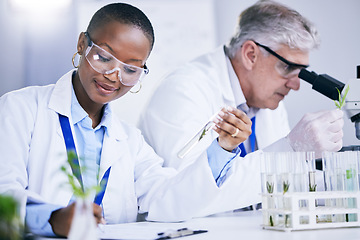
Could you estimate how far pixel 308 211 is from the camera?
149cm

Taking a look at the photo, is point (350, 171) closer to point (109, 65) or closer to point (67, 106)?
point (109, 65)

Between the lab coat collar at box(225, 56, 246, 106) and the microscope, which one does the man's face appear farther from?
the microscope

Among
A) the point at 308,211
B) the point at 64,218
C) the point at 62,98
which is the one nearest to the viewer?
the point at 64,218

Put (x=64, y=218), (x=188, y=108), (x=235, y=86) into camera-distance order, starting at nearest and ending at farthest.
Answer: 1. (x=64, y=218)
2. (x=188, y=108)
3. (x=235, y=86)

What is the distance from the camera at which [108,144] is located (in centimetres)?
201

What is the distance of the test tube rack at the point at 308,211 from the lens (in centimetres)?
147

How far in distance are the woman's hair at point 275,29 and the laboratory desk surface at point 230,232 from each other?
1.18 m

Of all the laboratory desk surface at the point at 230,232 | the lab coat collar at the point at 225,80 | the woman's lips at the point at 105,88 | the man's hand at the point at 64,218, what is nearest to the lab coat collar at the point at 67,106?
the woman's lips at the point at 105,88

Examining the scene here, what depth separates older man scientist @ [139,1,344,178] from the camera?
2.25 meters

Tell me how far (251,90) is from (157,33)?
4.16 feet

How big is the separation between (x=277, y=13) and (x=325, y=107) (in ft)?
4.13

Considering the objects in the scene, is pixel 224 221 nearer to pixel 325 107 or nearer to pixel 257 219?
pixel 257 219

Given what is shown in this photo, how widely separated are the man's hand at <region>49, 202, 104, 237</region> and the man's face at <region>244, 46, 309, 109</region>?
1.67 m

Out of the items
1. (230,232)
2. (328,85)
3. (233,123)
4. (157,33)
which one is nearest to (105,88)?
(233,123)
